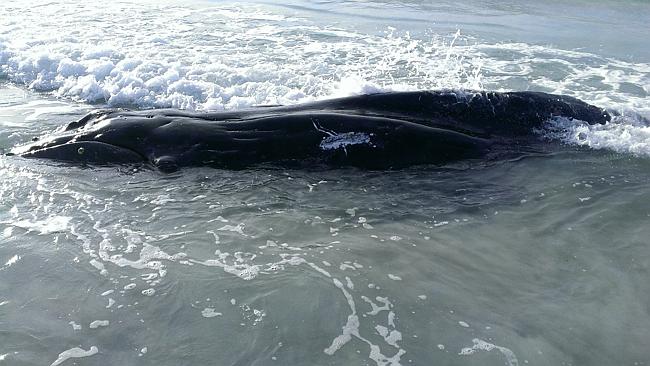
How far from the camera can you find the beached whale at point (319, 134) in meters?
7.57

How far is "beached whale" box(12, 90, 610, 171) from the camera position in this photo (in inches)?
298

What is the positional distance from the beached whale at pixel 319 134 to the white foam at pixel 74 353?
10.5 feet

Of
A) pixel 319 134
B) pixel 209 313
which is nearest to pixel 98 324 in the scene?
pixel 209 313

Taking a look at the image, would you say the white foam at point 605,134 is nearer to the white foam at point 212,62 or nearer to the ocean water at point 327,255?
the ocean water at point 327,255

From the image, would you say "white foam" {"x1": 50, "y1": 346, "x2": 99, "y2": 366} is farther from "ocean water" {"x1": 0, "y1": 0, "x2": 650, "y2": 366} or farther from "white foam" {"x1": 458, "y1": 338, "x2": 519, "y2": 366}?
"white foam" {"x1": 458, "y1": 338, "x2": 519, "y2": 366}

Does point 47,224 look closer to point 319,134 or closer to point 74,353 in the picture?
point 74,353

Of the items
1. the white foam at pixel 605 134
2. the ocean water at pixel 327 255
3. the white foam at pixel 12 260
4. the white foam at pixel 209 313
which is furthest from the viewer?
the white foam at pixel 605 134

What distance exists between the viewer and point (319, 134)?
25.1ft

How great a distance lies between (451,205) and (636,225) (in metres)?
1.82

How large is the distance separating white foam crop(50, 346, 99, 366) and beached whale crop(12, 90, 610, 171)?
3.21 m

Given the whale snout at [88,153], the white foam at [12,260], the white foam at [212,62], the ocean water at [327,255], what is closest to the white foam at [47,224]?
the ocean water at [327,255]

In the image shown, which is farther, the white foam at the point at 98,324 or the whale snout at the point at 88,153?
the whale snout at the point at 88,153

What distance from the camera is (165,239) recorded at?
599cm

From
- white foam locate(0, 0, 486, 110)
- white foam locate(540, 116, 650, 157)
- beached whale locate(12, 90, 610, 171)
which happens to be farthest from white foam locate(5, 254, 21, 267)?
white foam locate(540, 116, 650, 157)
